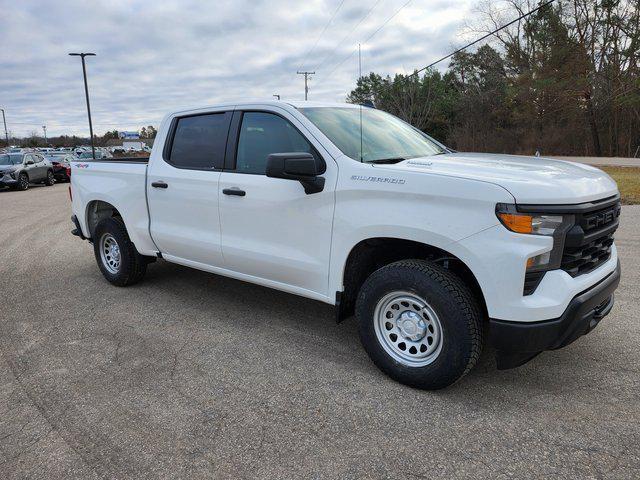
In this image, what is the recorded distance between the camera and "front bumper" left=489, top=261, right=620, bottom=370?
2.87 m

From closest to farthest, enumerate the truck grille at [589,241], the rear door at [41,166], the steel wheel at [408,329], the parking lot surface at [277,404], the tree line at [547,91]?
the parking lot surface at [277,404]
the truck grille at [589,241]
the steel wheel at [408,329]
the rear door at [41,166]
the tree line at [547,91]

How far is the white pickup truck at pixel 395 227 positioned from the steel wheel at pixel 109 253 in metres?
1.12

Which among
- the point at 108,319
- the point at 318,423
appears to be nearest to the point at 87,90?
the point at 108,319

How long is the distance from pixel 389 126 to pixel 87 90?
39.6m

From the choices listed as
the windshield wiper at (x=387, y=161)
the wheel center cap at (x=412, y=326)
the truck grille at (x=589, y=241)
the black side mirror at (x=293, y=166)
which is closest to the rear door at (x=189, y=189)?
the black side mirror at (x=293, y=166)

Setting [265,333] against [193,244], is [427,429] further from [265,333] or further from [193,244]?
[193,244]

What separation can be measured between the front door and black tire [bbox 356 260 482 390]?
1.69ft

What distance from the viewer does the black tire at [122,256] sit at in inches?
220

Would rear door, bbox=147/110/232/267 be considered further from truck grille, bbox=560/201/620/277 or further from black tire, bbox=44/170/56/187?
black tire, bbox=44/170/56/187

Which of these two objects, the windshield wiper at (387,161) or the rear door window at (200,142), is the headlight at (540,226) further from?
the rear door window at (200,142)

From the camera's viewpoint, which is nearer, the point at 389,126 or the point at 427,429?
the point at 427,429

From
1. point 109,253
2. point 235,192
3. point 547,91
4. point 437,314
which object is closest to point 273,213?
point 235,192

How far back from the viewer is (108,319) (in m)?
4.84

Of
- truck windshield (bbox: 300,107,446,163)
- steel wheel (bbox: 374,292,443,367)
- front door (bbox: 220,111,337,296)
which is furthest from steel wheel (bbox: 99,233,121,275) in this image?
steel wheel (bbox: 374,292,443,367)
